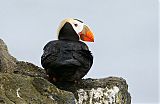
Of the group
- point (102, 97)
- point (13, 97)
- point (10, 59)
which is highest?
point (10, 59)

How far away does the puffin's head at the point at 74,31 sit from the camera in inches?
389

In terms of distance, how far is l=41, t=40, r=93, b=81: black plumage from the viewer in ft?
28.0

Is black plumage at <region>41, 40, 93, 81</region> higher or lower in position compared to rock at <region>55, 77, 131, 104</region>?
higher

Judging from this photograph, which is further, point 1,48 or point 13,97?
point 1,48

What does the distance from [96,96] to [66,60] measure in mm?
976

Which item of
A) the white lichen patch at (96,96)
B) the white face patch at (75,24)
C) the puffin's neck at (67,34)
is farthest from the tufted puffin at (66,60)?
the white face patch at (75,24)

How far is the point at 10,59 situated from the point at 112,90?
6.94 feet

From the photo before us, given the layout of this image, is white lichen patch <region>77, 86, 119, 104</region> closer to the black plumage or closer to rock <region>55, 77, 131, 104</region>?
rock <region>55, 77, 131, 104</region>

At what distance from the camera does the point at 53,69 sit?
8742 millimetres

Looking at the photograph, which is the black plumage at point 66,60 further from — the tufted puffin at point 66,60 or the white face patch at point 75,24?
the white face patch at point 75,24

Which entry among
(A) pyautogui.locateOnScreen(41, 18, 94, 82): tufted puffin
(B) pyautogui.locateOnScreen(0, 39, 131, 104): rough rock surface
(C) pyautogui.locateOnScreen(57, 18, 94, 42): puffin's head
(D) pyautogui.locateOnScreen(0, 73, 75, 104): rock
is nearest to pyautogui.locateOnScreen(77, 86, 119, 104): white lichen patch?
(B) pyautogui.locateOnScreen(0, 39, 131, 104): rough rock surface

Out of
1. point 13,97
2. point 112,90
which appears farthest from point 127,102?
point 13,97

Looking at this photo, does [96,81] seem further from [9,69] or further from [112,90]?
[9,69]

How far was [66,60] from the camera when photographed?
27.9ft
